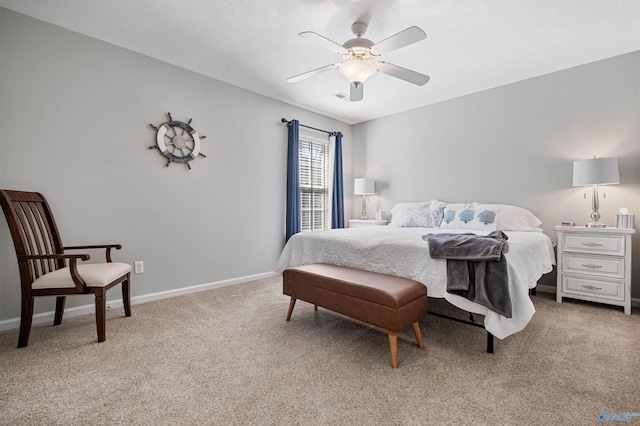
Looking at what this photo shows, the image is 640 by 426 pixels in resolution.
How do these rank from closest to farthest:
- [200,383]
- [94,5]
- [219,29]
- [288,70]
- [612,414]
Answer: [612,414] → [200,383] → [94,5] → [219,29] → [288,70]

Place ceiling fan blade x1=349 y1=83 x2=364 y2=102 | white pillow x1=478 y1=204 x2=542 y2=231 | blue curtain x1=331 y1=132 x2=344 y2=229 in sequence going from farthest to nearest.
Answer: blue curtain x1=331 y1=132 x2=344 y2=229
white pillow x1=478 y1=204 x2=542 y2=231
ceiling fan blade x1=349 y1=83 x2=364 y2=102

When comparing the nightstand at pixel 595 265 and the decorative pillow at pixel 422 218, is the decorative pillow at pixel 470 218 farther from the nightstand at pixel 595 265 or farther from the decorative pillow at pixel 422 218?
the nightstand at pixel 595 265

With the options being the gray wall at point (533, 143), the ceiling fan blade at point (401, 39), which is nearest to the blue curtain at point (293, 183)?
the gray wall at point (533, 143)

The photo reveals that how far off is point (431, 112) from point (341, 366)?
158 inches

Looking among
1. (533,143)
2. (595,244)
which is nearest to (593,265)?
(595,244)

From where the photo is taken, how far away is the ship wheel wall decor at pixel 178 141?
10.3ft

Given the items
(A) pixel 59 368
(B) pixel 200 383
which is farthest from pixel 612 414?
(A) pixel 59 368

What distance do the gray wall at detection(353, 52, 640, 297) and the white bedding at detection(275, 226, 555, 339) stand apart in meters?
0.80

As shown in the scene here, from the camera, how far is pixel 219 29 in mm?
2611

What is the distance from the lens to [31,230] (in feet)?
7.73

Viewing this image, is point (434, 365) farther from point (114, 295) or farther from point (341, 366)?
point (114, 295)

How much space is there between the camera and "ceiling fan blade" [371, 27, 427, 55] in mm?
2018

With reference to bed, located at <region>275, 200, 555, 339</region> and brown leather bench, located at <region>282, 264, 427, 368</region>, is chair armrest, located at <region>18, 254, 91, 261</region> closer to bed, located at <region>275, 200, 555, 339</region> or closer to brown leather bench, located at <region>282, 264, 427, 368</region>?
brown leather bench, located at <region>282, 264, 427, 368</region>

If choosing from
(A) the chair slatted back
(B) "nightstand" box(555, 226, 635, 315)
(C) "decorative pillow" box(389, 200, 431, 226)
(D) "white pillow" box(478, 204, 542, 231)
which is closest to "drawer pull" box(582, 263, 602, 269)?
(B) "nightstand" box(555, 226, 635, 315)
